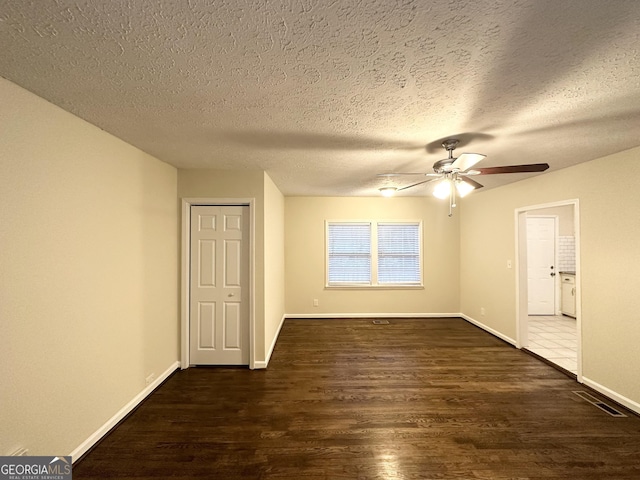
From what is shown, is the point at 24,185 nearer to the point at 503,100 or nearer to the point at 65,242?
the point at 65,242

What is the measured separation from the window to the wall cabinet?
9.86ft

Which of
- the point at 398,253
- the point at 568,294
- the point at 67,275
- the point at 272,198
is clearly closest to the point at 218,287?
the point at 272,198

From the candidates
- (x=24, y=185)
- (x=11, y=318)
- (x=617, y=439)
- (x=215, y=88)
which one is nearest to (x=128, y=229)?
(x=24, y=185)

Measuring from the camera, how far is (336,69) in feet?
4.35

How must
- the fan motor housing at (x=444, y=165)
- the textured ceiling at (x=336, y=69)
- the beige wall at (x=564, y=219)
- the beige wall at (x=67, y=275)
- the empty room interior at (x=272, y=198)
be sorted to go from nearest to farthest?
1. the textured ceiling at (x=336, y=69)
2. the empty room interior at (x=272, y=198)
3. the beige wall at (x=67, y=275)
4. the fan motor housing at (x=444, y=165)
5. the beige wall at (x=564, y=219)

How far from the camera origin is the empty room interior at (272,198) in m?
1.13

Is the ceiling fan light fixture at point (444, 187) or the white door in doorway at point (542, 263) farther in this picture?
the white door in doorway at point (542, 263)

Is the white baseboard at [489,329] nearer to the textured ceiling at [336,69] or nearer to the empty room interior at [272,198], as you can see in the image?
the empty room interior at [272,198]

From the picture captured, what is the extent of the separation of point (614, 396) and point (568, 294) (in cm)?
358

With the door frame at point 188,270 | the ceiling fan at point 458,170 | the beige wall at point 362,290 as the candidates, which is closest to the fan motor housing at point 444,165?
the ceiling fan at point 458,170

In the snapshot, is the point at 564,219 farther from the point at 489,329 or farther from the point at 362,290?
the point at 362,290

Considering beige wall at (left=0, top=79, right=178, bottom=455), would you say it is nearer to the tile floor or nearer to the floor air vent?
the floor air vent

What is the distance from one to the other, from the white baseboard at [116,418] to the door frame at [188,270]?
1.16ft

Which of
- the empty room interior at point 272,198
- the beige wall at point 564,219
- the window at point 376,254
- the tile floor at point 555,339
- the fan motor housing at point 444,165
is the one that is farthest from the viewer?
the beige wall at point 564,219
